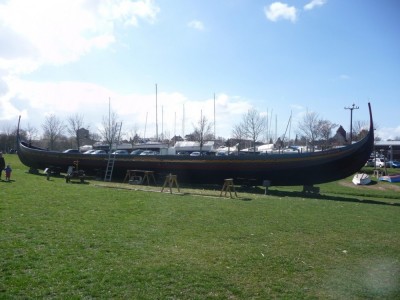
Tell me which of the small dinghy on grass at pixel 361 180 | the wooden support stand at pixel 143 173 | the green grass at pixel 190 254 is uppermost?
the wooden support stand at pixel 143 173

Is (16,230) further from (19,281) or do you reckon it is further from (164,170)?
(164,170)

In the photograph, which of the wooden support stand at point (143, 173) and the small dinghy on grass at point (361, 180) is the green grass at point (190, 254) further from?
the small dinghy on grass at point (361, 180)

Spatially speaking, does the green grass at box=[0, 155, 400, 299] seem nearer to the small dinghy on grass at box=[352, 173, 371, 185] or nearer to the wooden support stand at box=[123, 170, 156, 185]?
the wooden support stand at box=[123, 170, 156, 185]

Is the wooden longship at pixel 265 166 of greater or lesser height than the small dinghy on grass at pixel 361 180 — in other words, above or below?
above

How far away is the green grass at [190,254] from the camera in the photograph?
490 cm

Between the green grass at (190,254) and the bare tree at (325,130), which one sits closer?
the green grass at (190,254)

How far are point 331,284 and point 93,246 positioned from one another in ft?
13.6

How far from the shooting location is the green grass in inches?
193

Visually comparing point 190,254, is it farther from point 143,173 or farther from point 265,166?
point 143,173

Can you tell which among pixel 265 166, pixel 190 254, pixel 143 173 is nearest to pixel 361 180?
pixel 265 166

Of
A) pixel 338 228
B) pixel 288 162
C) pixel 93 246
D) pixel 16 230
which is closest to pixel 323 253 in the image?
pixel 338 228

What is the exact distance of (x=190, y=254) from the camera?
6.50 metres

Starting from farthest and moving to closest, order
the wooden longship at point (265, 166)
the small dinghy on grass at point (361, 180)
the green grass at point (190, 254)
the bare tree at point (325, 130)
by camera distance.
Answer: the bare tree at point (325, 130)
the small dinghy on grass at point (361, 180)
the wooden longship at point (265, 166)
the green grass at point (190, 254)

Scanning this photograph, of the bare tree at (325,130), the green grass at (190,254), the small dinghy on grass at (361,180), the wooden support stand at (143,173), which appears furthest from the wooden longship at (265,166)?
the bare tree at (325,130)
